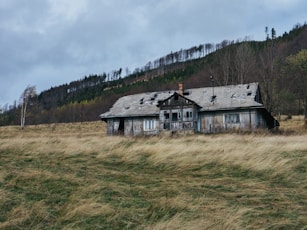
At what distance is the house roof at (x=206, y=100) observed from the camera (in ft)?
105

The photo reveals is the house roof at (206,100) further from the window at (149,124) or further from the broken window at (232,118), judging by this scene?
the broken window at (232,118)

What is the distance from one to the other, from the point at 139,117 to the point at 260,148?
2345 cm

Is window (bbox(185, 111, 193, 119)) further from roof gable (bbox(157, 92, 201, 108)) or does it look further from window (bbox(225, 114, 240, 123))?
window (bbox(225, 114, 240, 123))

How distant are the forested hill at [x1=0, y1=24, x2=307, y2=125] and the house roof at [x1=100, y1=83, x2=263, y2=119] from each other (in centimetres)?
1184

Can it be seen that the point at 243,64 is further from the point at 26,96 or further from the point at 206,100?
the point at 26,96

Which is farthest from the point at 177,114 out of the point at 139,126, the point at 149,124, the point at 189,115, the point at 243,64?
the point at 243,64

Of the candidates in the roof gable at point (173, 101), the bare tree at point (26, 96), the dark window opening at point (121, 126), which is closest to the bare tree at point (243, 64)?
the roof gable at point (173, 101)

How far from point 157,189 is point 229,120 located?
25.9 metres

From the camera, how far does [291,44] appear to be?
338ft

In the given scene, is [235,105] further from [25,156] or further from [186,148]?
[25,156]

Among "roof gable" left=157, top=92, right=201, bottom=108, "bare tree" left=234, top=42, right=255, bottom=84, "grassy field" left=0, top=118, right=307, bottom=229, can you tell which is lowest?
"grassy field" left=0, top=118, right=307, bottom=229

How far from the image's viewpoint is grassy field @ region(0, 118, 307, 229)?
5.37m

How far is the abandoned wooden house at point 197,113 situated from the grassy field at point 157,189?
Result: 1970cm

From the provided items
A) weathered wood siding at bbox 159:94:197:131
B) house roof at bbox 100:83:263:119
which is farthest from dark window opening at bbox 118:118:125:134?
weathered wood siding at bbox 159:94:197:131
